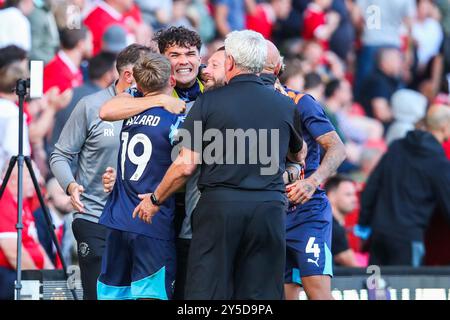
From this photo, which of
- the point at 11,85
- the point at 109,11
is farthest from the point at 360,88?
the point at 11,85

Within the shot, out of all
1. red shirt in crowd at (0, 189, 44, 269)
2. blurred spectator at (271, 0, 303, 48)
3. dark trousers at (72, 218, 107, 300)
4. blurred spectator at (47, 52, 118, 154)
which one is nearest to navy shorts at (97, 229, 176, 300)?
dark trousers at (72, 218, 107, 300)

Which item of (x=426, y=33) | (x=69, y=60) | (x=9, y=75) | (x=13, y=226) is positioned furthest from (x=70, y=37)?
(x=426, y=33)

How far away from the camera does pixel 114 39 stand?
37.6 feet

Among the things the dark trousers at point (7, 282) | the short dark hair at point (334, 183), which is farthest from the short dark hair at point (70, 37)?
the short dark hair at point (334, 183)

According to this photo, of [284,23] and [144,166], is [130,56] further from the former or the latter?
[284,23]

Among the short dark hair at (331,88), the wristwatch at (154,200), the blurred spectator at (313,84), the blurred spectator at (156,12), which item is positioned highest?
the blurred spectator at (156,12)

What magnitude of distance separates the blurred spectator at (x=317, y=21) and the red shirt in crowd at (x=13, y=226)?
457cm

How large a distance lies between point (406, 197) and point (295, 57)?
87.9 inches

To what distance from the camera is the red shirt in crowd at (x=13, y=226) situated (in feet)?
31.1

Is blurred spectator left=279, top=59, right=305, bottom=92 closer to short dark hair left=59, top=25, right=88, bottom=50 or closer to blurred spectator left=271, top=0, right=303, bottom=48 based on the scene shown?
short dark hair left=59, top=25, right=88, bottom=50

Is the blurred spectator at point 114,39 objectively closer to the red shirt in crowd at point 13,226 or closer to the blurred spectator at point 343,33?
the red shirt in crowd at point 13,226

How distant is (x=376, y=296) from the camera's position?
10188mm
